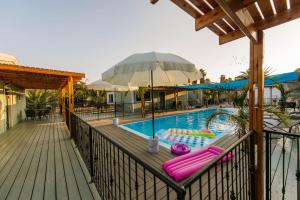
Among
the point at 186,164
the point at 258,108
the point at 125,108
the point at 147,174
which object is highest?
the point at 258,108

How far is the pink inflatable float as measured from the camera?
3031mm

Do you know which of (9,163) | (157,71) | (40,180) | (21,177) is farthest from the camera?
(157,71)

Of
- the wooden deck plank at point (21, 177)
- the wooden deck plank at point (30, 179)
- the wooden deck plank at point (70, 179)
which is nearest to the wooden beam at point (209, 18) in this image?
the wooden deck plank at point (70, 179)

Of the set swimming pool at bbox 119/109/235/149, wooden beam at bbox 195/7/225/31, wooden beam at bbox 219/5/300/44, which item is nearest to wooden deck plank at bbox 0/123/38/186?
swimming pool at bbox 119/109/235/149

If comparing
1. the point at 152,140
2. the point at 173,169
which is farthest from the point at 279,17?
the point at 152,140

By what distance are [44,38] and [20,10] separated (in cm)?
447

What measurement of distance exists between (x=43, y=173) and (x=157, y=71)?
3820mm

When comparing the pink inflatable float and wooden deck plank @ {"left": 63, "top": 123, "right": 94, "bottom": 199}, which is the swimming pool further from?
wooden deck plank @ {"left": 63, "top": 123, "right": 94, "bottom": 199}

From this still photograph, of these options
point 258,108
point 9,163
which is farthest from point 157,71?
point 9,163

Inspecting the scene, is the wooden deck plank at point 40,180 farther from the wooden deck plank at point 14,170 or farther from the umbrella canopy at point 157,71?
the umbrella canopy at point 157,71

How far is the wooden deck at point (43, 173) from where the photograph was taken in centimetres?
259

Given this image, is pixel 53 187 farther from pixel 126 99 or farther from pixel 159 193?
pixel 126 99

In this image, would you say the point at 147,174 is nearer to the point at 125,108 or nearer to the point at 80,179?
the point at 80,179

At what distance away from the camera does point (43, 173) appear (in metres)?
3.29
